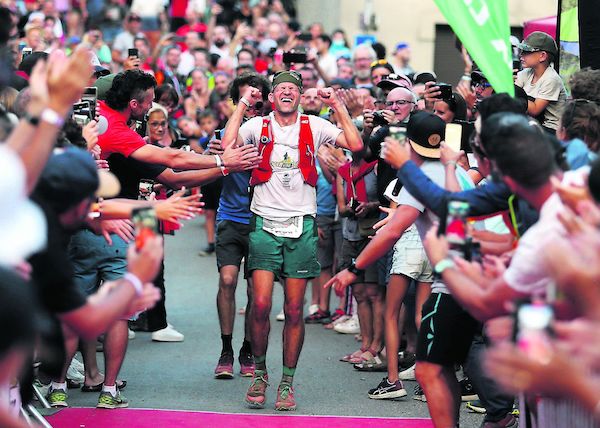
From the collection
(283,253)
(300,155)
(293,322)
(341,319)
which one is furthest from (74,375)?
(341,319)

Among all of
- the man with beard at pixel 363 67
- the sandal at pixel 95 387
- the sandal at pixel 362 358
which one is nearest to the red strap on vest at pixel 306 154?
the sandal at pixel 362 358

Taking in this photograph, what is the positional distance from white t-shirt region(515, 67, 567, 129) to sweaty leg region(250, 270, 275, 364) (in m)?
2.84

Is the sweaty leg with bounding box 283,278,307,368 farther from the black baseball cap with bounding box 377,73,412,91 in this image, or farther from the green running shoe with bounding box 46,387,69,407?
the black baseball cap with bounding box 377,73,412,91

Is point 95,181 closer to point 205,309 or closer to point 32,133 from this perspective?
point 32,133

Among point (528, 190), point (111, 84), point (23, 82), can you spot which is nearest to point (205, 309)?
point (111, 84)

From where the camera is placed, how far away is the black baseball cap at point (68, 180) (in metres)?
4.44

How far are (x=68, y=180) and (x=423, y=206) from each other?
275 centimetres

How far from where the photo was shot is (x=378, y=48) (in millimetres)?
15977

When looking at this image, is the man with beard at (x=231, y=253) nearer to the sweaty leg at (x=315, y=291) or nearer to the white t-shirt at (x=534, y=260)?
the sweaty leg at (x=315, y=291)

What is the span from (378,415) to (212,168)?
2.10 meters

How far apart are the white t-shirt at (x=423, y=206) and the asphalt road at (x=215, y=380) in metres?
1.60

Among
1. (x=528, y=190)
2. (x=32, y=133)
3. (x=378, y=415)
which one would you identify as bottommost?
(x=378, y=415)

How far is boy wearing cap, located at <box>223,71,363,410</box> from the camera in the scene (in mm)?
8016

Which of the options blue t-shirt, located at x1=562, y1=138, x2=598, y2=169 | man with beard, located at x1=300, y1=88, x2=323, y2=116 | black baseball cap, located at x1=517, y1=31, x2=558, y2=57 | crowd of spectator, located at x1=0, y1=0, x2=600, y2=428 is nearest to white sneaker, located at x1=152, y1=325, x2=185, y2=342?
crowd of spectator, located at x1=0, y1=0, x2=600, y2=428
